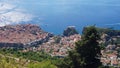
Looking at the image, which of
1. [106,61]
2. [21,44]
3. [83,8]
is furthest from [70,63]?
[83,8]

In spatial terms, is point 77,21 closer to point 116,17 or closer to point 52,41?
point 116,17

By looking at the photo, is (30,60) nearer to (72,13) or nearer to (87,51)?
(87,51)

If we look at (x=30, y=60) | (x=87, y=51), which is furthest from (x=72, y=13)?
(x=87, y=51)

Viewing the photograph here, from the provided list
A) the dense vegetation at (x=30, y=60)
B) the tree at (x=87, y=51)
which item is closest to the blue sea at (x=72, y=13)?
the dense vegetation at (x=30, y=60)

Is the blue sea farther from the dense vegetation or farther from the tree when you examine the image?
the tree

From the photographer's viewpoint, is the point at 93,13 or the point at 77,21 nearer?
the point at 77,21

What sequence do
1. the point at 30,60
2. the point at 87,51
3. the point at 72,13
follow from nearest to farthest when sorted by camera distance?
the point at 87,51 → the point at 30,60 → the point at 72,13

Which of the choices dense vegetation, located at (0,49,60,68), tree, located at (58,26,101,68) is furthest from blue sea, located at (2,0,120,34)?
tree, located at (58,26,101,68)
